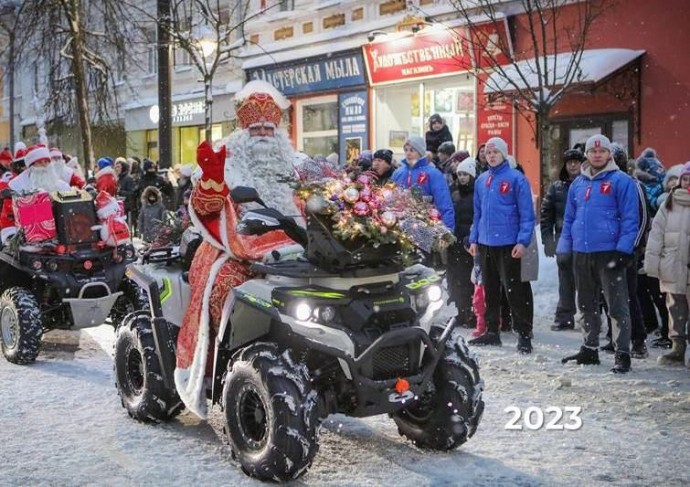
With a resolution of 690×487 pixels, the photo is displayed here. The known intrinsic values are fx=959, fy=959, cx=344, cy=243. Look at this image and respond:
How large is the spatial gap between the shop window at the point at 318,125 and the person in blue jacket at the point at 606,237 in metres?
14.0

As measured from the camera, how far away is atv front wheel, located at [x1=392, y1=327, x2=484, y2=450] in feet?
17.1

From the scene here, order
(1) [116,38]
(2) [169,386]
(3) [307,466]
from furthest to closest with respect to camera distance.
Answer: (1) [116,38]
(2) [169,386]
(3) [307,466]

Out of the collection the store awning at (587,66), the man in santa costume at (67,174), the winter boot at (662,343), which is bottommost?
the winter boot at (662,343)

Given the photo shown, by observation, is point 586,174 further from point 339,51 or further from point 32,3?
point 32,3

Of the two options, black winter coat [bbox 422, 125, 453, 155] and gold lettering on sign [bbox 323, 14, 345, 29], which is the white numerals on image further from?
gold lettering on sign [bbox 323, 14, 345, 29]

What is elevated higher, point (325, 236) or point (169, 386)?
point (325, 236)

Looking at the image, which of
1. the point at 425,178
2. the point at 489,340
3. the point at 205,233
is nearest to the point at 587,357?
the point at 489,340

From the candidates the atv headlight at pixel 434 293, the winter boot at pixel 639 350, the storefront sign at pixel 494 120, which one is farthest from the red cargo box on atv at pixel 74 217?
the storefront sign at pixel 494 120

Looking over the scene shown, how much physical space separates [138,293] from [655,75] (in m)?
9.33

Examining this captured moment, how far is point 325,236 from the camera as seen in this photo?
15.9 feet

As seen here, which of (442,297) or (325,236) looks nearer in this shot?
(325,236)

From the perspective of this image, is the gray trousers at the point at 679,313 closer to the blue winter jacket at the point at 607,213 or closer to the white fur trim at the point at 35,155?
the blue winter jacket at the point at 607,213

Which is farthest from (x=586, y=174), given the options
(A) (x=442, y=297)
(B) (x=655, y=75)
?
(B) (x=655, y=75)

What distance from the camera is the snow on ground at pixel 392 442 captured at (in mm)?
4973
